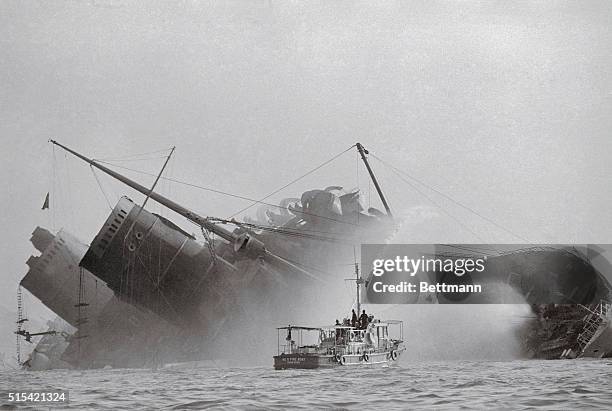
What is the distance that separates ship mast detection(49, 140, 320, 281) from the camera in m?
71.4

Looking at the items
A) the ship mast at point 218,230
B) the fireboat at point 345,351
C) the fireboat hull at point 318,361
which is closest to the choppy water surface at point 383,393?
the fireboat hull at point 318,361

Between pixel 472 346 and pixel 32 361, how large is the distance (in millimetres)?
64374

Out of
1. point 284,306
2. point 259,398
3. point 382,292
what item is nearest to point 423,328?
point 382,292

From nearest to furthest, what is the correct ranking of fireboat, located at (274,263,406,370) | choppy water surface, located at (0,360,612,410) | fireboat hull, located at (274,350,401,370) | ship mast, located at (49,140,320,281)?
choppy water surface, located at (0,360,612,410) < fireboat hull, located at (274,350,401,370) < fireboat, located at (274,263,406,370) < ship mast, located at (49,140,320,281)

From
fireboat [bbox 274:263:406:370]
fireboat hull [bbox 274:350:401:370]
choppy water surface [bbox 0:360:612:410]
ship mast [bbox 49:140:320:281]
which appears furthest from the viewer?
ship mast [bbox 49:140:320:281]

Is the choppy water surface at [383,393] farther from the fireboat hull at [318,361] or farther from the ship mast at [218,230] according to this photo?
the ship mast at [218,230]

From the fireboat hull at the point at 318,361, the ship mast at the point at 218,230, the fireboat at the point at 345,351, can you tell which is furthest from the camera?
the ship mast at the point at 218,230

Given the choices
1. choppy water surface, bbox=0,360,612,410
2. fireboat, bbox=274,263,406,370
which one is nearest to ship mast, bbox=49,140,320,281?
fireboat, bbox=274,263,406,370

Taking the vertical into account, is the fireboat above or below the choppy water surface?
above

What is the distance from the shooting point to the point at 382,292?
80.4 meters

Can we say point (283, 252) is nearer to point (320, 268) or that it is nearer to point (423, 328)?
point (320, 268)

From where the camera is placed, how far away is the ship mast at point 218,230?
234ft

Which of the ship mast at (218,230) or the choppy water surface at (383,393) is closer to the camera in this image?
the choppy water surface at (383,393)

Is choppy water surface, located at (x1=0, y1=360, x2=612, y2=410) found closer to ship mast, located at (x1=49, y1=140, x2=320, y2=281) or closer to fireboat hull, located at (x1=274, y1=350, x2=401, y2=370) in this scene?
fireboat hull, located at (x1=274, y1=350, x2=401, y2=370)
